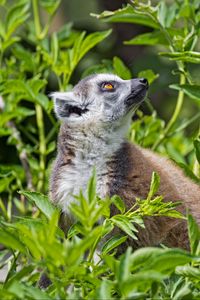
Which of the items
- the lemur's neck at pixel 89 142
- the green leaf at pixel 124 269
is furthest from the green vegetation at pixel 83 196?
the lemur's neck at pixel 89 142

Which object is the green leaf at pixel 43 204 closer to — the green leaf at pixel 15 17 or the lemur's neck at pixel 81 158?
the lemur's neck at pixel 81 158

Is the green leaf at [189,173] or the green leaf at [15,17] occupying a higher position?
the green leaf at [15,17]

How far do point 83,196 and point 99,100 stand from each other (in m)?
1.53

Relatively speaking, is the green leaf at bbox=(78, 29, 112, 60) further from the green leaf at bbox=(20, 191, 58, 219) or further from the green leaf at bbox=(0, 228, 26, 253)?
the green leaf at bbox=(0, 228, 26, 253)

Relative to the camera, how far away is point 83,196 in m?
2.62

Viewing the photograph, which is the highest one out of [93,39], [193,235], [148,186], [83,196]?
[93,39]

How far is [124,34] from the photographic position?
22.8 feet

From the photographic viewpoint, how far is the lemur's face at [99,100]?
156 inches

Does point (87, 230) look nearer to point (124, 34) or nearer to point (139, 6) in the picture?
point (139, 6)

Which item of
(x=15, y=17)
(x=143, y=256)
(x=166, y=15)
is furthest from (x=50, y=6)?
(x=143, y=256)

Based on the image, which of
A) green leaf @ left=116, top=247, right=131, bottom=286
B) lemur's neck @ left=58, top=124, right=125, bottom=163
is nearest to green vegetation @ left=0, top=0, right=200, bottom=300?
green leaf @ left=116, top=247, right=131, bottom=286

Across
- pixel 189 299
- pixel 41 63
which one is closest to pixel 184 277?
pixel 189 299

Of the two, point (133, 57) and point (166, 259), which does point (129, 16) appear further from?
point (133, 57)

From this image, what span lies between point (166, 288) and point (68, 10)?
6.21 metres
